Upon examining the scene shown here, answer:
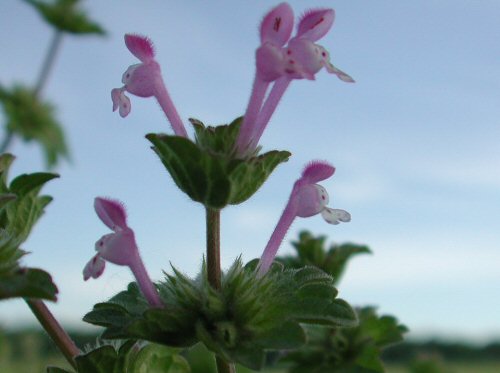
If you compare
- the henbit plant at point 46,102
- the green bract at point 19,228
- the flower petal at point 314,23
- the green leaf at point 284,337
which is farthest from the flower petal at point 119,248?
the henbit plant at point 46,102

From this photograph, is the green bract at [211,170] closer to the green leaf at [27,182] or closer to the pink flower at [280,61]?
the pink flower at [280,61]

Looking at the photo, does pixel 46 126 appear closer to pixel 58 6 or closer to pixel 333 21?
pixel 58 6

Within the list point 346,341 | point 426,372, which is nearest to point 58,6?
point 426,372

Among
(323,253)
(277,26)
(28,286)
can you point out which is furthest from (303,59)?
(323,253)

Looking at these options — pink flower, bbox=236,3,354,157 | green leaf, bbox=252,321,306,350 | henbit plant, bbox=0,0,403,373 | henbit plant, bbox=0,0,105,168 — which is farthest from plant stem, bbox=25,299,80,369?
henbit plant, bbox=0,0,105,168

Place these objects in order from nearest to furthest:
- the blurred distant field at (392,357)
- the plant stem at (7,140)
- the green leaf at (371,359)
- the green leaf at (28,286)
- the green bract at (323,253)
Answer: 1. the green leaf at (28,286)
2. the green leaf at (371,359)
3. the green bract at (323,253)
4. the blurred distant field at (392,357)
5. the plant stem at (7,140)

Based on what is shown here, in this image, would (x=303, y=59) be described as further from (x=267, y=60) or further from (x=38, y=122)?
(x=38, y=122)

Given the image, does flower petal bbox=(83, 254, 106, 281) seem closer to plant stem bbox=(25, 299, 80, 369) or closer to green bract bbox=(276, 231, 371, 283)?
plant stem bbox=(25, 299, 80, 369)
